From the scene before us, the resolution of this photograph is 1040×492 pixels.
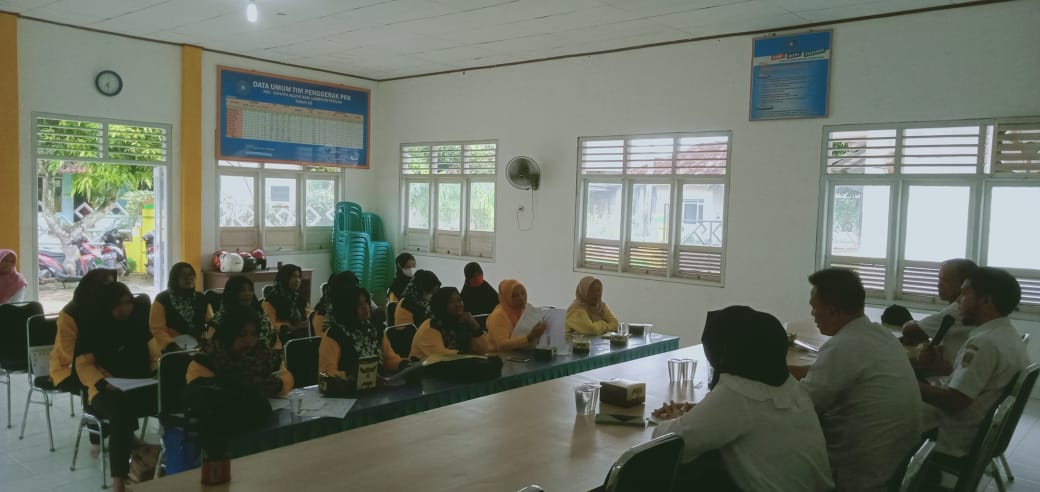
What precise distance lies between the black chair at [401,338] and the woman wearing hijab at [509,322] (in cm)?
54

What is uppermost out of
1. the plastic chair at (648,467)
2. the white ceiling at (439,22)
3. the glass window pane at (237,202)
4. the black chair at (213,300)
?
the white ceiling at (439,22)

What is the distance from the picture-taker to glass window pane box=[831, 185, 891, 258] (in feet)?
21.2

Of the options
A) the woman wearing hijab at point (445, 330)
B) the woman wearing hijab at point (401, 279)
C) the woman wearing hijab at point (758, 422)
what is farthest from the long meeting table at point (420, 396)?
the woman wearing hijab at point (401, 279)

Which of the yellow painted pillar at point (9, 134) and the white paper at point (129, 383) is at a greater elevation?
the yellow painted pillar at point (9, 134)

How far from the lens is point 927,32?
604 centimetres

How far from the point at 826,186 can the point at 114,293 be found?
5818 millimetres

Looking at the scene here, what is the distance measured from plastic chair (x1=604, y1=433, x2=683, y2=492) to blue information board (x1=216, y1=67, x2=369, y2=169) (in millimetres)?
8032

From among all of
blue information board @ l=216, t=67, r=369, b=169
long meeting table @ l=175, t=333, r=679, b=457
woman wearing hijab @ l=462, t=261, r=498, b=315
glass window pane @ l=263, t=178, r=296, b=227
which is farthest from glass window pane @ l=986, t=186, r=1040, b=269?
glass window pane @ l=263, t=178, r=296, b=227

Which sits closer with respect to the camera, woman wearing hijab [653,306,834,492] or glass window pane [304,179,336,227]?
woman wearing hijab [653,306,834,492]

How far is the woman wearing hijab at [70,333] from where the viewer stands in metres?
4.11

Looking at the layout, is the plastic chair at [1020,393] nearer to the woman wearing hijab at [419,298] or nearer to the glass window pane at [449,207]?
the woman wearing hijab at [419,298]

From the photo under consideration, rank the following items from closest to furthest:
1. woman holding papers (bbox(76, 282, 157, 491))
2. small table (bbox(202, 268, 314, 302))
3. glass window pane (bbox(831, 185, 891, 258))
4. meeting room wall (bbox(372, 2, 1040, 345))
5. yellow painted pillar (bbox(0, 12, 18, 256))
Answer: woman holding papers (bbox(76, 282, 157, 491)) < meeting room wall (bbox(372, 2, 1040, 345)) < glass window pane (bbox(831, 185, 891, 258)) < yellow painted pillar (bbox(0, 12, 18, 256)) < small table (bbox(202, 268, 314, 302))

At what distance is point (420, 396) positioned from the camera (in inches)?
139

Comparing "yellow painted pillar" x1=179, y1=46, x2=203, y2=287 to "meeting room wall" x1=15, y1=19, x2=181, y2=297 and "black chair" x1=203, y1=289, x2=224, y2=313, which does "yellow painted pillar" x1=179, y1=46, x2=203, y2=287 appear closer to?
"meeting room wall" x1=15, y1=19, x2=181, y2=297
